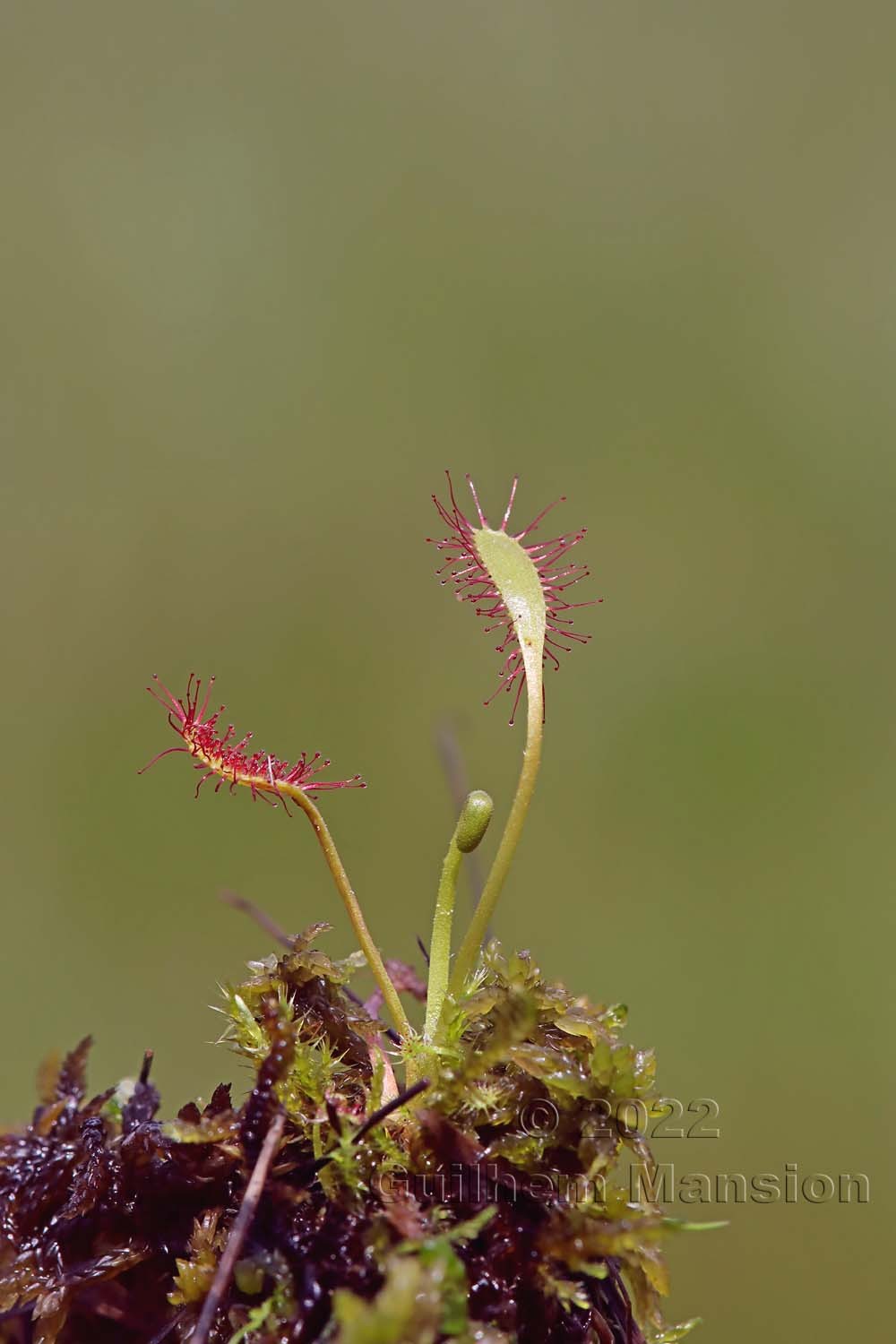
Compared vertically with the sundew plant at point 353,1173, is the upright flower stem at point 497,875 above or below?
above

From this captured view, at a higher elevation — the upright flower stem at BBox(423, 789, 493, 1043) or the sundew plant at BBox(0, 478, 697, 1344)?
the upright flower stem at BBox(423, 789, 493, 1043)

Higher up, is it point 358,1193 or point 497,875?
point 497,875

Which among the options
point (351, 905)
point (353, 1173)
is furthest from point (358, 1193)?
point (351, 905)

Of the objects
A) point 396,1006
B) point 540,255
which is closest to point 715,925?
point 396,1006

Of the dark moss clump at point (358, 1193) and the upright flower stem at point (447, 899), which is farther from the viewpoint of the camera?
the upright flower stem at point (447, 899)

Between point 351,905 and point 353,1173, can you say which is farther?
point 351,905

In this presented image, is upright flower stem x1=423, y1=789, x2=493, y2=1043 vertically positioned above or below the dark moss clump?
above

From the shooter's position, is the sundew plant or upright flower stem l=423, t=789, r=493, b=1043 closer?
the sundew plant

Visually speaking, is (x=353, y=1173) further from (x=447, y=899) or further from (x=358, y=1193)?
(x=447, y=899)
